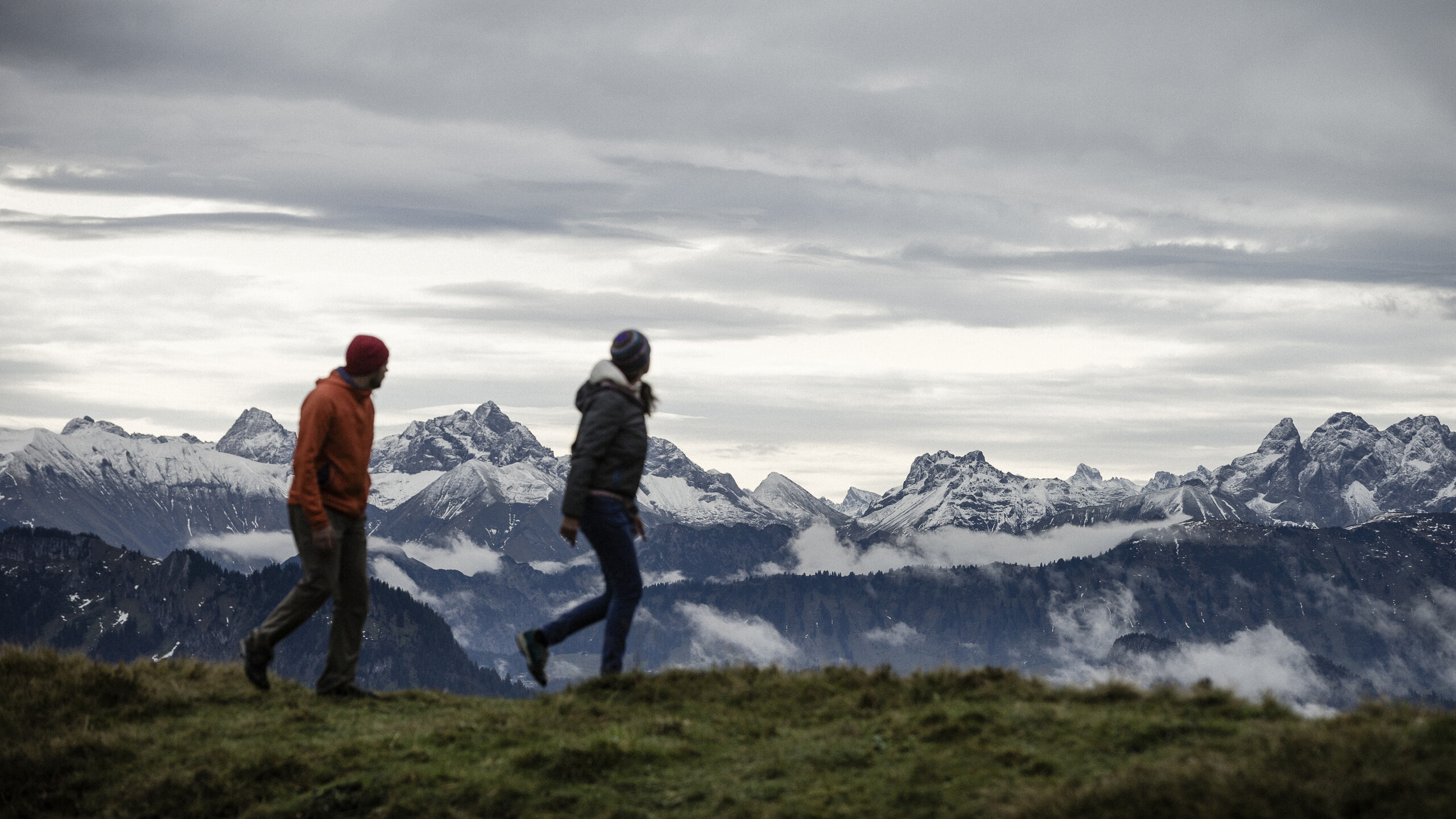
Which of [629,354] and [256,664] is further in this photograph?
[256,664]

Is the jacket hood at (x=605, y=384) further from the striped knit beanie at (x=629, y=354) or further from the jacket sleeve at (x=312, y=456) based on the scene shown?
the jacket sleeve at (x=312, y=456)

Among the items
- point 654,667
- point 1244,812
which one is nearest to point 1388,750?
point 1244,812

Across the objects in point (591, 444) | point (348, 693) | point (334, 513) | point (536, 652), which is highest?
point (591, 444)

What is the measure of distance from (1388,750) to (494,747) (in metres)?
7.62

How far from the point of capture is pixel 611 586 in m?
13.8

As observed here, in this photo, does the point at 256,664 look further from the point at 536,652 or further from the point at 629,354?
the point at 629,354

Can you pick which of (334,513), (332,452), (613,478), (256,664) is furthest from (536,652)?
(256,664)

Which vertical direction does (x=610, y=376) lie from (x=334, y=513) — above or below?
above

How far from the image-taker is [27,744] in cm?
1202

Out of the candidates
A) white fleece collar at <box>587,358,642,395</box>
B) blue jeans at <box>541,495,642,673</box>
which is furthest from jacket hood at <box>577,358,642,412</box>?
blue jeans at <box>541,495,642,673</box>

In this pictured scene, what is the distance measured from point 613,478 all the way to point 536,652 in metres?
2.39

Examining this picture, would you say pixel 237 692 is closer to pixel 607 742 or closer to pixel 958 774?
pixel 607 742

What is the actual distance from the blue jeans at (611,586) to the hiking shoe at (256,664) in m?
3.36

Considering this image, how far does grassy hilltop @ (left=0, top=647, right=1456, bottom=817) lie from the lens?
27.4ft
